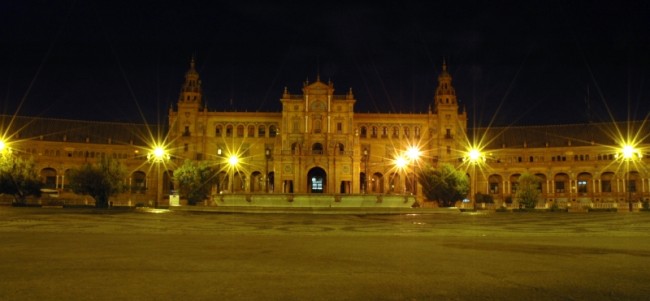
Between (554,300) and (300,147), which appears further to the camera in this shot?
(300,147)

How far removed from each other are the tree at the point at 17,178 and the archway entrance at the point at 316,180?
133 feet

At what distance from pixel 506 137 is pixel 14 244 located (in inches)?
3821

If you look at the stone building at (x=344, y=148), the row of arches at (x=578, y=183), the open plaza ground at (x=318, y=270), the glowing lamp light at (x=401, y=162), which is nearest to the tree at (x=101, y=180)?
the stone building at (x=344, y=148)

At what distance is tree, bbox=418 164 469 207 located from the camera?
66000 mm

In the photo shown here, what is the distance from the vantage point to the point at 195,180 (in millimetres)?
69125

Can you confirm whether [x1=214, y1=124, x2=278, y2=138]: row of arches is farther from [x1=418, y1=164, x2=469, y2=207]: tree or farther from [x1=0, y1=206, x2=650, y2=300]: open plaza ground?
[x1=0, y1=206, x2=650, y2=300]: open plaza ground

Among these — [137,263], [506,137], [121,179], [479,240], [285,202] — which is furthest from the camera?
[506,137]

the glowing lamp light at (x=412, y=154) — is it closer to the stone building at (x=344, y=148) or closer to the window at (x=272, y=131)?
the stone building at (x=344, y=148)

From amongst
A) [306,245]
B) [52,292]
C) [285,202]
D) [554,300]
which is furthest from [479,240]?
[285,202]

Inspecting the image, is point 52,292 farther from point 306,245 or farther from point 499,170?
point 499,170

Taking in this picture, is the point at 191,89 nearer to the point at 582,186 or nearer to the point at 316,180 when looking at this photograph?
the point at 316,180

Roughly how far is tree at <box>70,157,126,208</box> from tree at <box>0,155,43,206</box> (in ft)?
20.7

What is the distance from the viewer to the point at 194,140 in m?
93.7

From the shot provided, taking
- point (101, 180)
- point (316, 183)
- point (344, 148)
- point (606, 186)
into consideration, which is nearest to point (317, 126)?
point (344, 148)
